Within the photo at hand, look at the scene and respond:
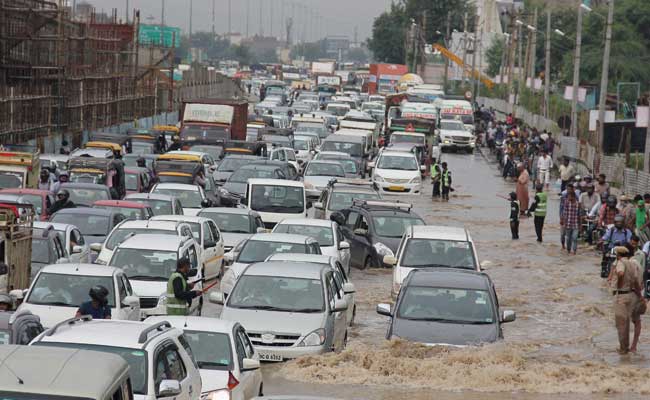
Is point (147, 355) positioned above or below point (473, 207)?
above

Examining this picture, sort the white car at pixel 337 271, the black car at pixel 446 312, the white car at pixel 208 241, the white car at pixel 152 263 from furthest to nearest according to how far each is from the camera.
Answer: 1. the white car at pixel 208 241
2. the white car at pixel 152 263
3. the white car at pixel 337 271
4. the black car at pixel 446 312

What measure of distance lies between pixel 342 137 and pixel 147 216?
27.5 m

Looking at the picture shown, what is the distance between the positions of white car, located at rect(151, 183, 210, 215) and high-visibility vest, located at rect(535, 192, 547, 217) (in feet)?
25.2

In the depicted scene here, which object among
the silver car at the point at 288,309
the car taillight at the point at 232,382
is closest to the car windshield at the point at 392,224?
the silver car at the point at 288,309

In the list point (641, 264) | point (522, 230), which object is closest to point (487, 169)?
point (522, 230)

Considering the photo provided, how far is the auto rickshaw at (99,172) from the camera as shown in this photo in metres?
35.2

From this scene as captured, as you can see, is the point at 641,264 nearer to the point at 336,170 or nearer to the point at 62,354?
the point at 62,354

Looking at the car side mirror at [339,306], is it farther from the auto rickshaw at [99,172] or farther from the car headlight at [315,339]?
the auto rickshaw at [99,172]

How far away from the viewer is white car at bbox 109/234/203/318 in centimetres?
2164

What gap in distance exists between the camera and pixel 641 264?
2080 centimetres

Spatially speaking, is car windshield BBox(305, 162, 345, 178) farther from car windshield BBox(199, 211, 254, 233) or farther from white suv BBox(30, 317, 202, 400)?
white suv BBox(30, 317, 202, 400)

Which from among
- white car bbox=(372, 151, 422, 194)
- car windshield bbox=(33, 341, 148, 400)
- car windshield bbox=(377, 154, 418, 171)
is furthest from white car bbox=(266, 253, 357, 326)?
car windshield bbox=(377, 154, 418, 171)

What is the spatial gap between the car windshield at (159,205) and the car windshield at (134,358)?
1977 cm

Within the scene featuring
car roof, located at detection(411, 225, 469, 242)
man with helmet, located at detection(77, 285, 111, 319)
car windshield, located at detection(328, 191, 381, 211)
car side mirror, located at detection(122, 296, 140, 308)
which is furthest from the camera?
car windshield, located at detection(328, 191, 381, 211)
